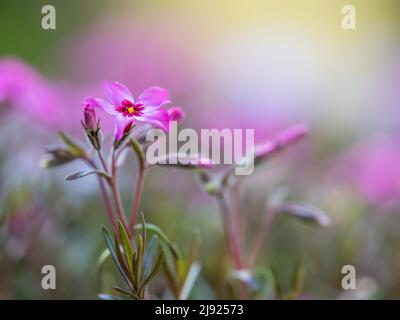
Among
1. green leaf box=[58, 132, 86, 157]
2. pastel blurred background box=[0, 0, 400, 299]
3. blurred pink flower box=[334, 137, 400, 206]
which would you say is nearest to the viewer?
green leaf box=[58, 132, 86, 157]

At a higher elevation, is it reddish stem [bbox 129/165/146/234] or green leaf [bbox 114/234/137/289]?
reddish stem [bbox 129/165/146/234]

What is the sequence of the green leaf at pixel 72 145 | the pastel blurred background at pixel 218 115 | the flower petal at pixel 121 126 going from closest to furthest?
the flower petal at pixel 121 126
the green leaf at pixel 72 145
the pastel blurred background at pixel 218 115

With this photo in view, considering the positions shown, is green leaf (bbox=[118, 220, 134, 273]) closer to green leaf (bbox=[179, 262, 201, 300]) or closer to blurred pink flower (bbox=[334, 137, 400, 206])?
green leaf (bbox=[179, 262, 201, 300])

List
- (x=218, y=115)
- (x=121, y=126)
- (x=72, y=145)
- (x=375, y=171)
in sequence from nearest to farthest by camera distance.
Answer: (x=121, y=126) < (x=72, y=145) < (x=375, y=171) < (x=218, y=115)

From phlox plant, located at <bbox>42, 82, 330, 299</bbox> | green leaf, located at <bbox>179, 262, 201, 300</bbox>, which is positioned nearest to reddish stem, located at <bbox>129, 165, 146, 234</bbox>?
phlox plant, located at <bbox>42, 82, 330, 299</bbox>

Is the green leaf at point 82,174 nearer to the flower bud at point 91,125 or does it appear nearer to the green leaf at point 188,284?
the flower bud at point 91,125

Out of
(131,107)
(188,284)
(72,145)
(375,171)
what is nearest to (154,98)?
(131,107)

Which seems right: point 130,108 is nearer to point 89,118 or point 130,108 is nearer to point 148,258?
point 89,118

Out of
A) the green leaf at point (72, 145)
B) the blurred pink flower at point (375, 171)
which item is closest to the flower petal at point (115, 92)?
→ the green leaf at point (72, 145)
